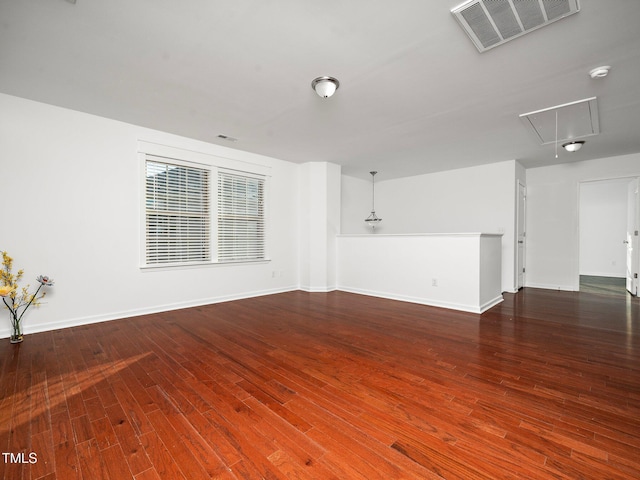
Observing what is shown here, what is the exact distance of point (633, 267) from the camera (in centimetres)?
551

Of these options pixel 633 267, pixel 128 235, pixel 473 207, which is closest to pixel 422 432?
pixel 128 235

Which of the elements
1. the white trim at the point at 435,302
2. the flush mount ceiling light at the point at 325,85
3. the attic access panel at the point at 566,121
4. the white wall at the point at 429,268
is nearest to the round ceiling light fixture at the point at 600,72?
the attic access panel at the point at 566,121

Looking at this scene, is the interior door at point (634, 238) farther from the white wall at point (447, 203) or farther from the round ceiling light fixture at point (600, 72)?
the round ceiling light fixture at point (600, 72)

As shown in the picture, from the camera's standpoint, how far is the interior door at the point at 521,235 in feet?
19.4

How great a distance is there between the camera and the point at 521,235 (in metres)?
6.11

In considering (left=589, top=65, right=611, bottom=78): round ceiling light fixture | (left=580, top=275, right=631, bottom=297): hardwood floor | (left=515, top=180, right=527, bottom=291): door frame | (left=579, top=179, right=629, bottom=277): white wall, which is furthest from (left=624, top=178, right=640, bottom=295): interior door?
(left=589, top=65, right=611, bottom=78): round ceiling light fixture

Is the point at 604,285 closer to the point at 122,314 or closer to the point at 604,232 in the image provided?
the point at 604,232

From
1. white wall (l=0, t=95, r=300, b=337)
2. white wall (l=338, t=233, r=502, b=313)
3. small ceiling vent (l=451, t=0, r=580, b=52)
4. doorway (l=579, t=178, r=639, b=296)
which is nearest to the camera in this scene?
small ceiling vent (l=451, t=0, r=580, b=52)

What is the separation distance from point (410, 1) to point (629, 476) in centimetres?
273

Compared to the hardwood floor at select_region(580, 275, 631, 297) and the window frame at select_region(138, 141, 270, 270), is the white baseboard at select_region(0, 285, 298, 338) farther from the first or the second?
the hardwood floor at select_region(580, 275, 631, 297)

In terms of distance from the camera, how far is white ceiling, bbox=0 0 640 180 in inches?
78.4

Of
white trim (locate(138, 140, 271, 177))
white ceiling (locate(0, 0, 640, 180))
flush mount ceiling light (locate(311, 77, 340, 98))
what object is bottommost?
white trim (locate(138, 140, 271, 177))

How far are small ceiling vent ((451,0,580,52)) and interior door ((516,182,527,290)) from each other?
458 centimetres

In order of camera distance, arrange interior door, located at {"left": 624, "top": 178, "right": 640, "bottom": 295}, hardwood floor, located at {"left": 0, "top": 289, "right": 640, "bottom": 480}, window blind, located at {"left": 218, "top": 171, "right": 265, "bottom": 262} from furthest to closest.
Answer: interior door, located at {"left": 624, "top": 178, "right": 640, "bottom": 295}
window blind, located at {"left": 218, "top": 171, "right": 265, "bottom": 262}
hardwood floor, located at {"left": 0, "top": 289, "right": 640, "bottom": 480}
